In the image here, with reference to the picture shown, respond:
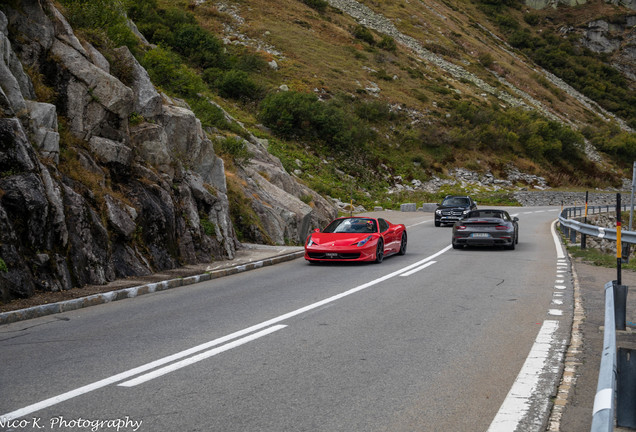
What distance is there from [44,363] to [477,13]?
475ft

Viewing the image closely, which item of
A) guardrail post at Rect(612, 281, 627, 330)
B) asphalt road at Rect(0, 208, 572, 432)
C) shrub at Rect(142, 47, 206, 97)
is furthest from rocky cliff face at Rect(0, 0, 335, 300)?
guardrail post at Rect(612, 281, 627, 330)

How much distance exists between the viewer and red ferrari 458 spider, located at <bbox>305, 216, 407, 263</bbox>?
14.9m

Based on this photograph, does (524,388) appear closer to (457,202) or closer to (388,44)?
(457,202)

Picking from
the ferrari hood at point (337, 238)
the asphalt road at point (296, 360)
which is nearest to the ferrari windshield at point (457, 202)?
the ferrari hood at point (337, 238)

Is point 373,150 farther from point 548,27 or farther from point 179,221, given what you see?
point 548,27

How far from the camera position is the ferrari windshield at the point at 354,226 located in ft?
53.0

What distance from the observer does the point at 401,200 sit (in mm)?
47938

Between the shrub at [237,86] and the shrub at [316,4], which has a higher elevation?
the shrub at [316,4]

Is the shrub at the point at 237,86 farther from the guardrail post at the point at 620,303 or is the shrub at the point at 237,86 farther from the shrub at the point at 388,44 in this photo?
the guardrail post at the point at 620,303

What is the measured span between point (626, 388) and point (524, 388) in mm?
1163

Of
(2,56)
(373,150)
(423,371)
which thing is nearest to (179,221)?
(2,56)

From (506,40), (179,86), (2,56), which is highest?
A: (506,40)

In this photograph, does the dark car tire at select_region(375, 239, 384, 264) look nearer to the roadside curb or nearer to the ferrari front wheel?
the ferrari front wheel

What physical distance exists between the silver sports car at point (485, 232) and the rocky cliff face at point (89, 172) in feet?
24.0
